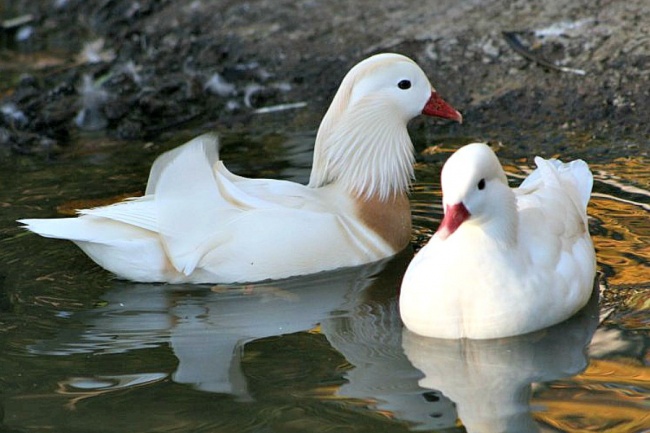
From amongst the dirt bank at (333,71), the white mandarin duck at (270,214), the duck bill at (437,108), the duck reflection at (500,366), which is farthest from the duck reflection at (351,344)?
the dirt bank at (333,71)

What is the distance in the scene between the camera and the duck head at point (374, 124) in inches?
244

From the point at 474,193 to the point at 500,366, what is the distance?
2.36 feet

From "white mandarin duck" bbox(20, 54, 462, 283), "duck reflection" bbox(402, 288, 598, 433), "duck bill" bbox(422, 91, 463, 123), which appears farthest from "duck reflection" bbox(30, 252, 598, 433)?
"duck bill" bbox(422, 91, 463, 123)

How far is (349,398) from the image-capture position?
4.59 meters

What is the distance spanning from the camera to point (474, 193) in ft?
15.8

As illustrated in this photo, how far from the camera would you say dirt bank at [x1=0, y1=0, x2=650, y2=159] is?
8.07 meters

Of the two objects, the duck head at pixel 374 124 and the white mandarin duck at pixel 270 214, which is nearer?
the white mandarin duck at pixel 270 214

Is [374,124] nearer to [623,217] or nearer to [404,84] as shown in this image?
[404,84]

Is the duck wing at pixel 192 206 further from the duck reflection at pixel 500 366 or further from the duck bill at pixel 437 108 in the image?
the duck reflection at pixel 500 366

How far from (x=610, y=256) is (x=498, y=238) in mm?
1114

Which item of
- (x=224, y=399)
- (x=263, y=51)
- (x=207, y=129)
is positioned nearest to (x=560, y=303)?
(x=224, y=399)

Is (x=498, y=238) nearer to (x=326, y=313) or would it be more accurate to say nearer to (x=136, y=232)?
(x=326, y=313)

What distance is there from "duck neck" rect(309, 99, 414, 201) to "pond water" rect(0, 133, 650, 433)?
407mm

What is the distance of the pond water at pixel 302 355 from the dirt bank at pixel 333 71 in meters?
1.39
